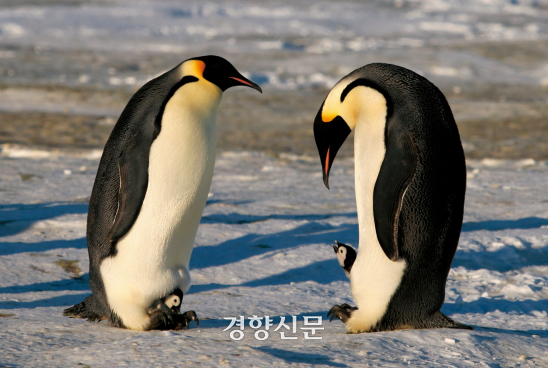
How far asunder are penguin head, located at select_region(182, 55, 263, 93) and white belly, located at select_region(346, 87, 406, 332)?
55 cm

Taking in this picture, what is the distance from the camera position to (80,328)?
2828mm

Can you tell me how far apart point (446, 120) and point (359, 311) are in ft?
2.70

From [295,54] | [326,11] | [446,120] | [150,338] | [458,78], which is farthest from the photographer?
[326,11]

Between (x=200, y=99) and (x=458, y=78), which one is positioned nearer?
(x=200, y=99)

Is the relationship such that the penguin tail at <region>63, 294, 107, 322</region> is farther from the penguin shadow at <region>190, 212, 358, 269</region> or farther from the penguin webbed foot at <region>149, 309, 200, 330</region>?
the penguin shadow at <region>190, 212, 358, 269</region>

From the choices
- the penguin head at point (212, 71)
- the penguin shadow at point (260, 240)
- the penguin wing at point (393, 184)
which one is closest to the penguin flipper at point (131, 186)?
the penguin head at point (212, 71)

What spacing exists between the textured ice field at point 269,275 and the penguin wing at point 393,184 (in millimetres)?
360

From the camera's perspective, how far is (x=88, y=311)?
305cm

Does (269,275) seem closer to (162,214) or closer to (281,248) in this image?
(281,248)

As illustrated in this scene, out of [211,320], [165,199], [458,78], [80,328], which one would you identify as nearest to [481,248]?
[211,320]

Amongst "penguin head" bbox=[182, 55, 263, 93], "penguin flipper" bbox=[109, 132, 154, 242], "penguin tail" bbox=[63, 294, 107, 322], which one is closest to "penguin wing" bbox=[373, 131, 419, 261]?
"penguin head" bbox=[182, 55, 263, 93]

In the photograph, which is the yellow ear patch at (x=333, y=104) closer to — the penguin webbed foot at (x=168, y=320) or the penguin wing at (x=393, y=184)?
the penguin wing at (x=393, y=184)

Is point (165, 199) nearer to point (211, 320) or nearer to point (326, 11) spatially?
point (211, 320)

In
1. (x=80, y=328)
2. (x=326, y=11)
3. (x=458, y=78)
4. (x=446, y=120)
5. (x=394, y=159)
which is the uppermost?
(x=326, y=11)
